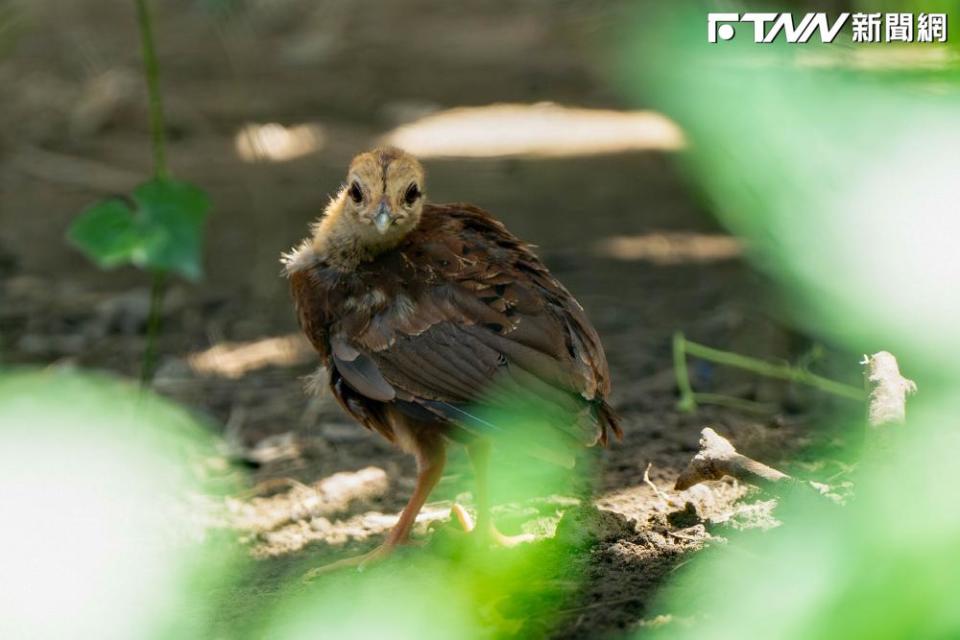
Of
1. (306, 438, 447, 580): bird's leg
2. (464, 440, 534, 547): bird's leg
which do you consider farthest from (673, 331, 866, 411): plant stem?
(306, 438, 447, 580): bird's leg

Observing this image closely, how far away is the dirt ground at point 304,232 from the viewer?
4004 mm

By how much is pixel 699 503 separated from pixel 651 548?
1.29 ft

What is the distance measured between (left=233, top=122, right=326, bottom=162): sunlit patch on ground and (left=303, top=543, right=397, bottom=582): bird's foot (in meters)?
5.11

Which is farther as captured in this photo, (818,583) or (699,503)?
(699,503)

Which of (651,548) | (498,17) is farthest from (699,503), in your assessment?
(498,17)

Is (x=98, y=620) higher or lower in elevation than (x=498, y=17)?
higher

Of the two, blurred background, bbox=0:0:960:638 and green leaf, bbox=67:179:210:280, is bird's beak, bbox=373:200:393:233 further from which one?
green leaf, bbox=67:179:210:280

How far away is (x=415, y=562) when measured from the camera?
3.20 m

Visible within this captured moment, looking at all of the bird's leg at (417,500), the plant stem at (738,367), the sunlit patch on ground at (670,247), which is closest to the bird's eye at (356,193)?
the bird's leg at (417,500)

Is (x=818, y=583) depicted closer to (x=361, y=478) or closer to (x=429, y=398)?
(x=429, y=398)

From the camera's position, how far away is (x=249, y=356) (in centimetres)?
598

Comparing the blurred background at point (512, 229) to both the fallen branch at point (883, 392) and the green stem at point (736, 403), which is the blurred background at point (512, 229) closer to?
the green stem at point (736, 403)

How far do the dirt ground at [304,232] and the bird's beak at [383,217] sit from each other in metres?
0.89

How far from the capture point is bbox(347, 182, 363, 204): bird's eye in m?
3.81
